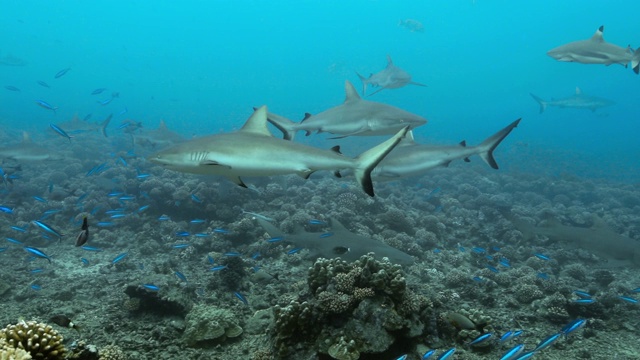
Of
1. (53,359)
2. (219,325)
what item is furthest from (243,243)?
(53,359)

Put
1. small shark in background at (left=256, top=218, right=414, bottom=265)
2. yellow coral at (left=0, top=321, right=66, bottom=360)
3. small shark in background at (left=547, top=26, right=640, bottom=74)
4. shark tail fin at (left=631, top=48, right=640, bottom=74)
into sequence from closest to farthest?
yellow coral at (left=0, top=321, right=66, bottom=360) → small shark in background at (left=256, top=218, right=414, bottom=265) → shark tail fin at (left=631, top=48, right=640, bottom=74) → small shark in background at (left=547, top=26, right=640, bottom=74)

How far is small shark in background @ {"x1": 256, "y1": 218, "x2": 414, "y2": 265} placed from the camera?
→ 7.16 m

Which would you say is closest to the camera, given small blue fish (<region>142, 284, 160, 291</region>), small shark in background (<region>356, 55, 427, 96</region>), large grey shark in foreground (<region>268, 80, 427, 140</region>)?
small blue fish (<region>142, 284, 160, 291</region>)

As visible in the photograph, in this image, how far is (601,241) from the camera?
9719mm

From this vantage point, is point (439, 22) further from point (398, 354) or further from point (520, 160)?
point (398, 354)

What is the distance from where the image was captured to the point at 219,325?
206 inches

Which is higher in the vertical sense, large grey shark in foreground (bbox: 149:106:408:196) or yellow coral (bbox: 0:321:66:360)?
large grey shark in foreground (bbox: 149:106:408:196)

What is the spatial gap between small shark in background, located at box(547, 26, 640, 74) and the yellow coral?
10697 mm

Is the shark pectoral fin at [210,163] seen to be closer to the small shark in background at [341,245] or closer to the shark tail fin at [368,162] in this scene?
the shark tail fin at [368,162]

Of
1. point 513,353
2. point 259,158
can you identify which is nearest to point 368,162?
point 259,158

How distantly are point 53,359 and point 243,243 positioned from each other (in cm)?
644

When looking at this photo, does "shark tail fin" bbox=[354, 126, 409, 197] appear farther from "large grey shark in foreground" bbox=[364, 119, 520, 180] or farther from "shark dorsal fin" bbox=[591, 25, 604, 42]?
"shark dorsal fin" bbox=[591, 25, 604, 42]

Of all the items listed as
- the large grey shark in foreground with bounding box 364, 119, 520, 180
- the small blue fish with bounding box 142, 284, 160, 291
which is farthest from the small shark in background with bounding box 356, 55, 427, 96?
the small blue fish with bounding box 142, 284, 160, 291

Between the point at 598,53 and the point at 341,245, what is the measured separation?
7816 millimetres
